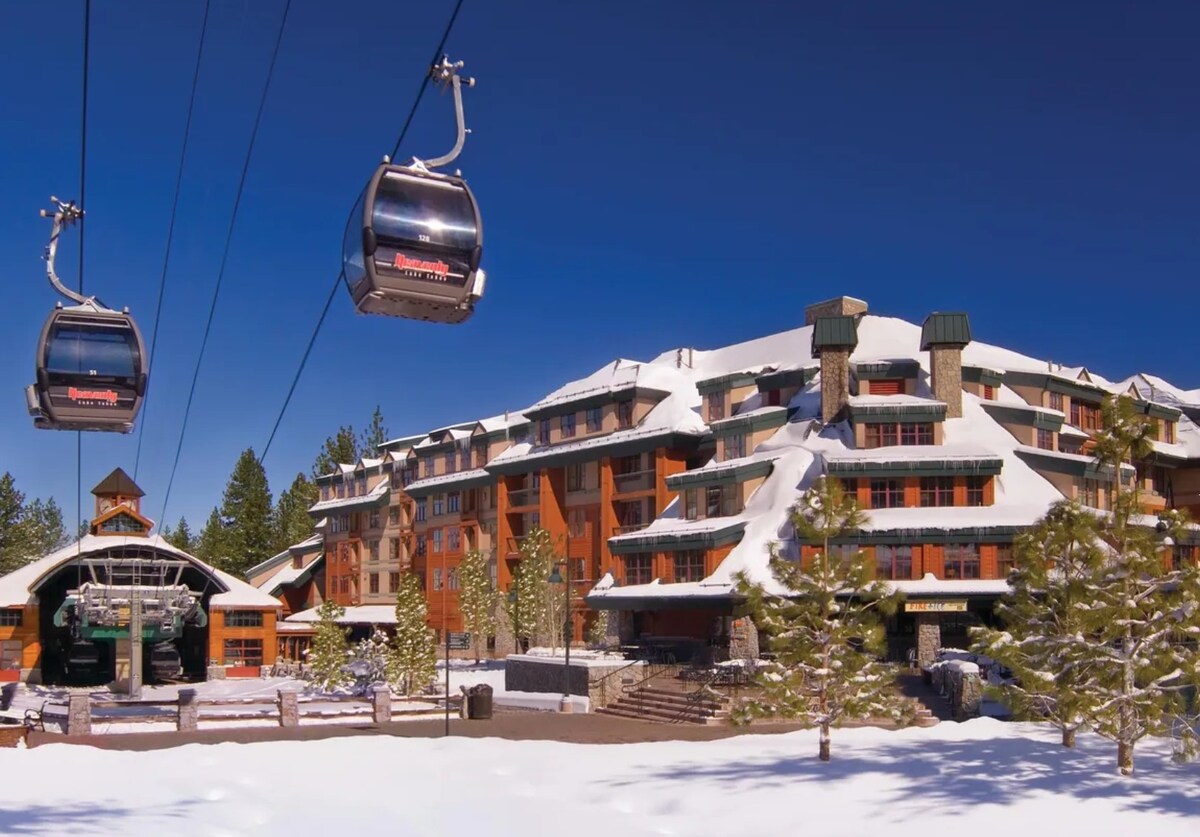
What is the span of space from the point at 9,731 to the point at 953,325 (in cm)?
3978

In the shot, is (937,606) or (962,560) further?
(962,560)

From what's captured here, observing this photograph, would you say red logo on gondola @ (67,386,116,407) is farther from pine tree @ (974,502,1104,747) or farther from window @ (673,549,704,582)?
window @ (673,549,704,582)

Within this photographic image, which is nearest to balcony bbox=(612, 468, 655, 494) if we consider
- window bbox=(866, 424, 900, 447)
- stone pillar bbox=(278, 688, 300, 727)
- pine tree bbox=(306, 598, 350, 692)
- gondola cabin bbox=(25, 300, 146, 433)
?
window bbox=(866, 424, 900, 447)

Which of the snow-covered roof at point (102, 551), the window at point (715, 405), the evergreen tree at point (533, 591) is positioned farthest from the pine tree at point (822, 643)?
the snow-covered roof at point (102, 551)

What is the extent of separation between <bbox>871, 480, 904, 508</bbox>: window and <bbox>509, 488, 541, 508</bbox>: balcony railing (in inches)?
971

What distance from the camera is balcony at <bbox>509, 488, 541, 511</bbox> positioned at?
71.2 metres

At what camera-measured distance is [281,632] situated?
3295 inches

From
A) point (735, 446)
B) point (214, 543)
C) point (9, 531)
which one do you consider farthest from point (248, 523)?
point (735, 446)

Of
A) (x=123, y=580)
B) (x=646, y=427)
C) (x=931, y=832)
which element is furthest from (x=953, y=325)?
(x=123, y=580)

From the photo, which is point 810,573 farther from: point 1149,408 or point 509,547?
point 509,547

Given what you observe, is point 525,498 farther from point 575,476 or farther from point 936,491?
point 936,491

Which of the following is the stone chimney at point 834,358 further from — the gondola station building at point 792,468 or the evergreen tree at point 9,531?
the evergreen tree at point 9,531

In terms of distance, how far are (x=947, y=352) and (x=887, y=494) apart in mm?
7929

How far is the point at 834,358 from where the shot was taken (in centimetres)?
5588
